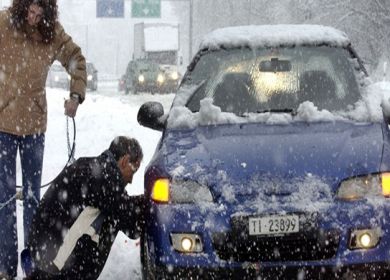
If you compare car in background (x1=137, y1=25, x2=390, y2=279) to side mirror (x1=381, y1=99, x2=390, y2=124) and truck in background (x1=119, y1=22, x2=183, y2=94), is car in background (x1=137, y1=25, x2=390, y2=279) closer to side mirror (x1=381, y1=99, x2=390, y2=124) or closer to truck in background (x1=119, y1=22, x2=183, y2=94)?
side mirror (x1=381, y1=99, x2=390, y2=124)

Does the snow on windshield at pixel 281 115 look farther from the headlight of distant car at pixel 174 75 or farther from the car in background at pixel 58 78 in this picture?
the car in background at pixel 58 78

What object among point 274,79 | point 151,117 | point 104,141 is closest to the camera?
point 151,117

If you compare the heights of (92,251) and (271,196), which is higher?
(271,196)

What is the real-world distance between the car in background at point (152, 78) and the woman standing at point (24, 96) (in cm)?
2469

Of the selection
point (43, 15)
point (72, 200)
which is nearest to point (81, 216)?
point (72, 200)

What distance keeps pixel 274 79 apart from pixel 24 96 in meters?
1.77

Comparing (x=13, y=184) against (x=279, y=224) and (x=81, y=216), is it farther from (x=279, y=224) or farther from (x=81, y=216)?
(x=279, y=224)

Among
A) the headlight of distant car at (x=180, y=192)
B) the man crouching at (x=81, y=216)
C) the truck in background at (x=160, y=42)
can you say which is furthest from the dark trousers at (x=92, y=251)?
the truck in background at (x=160, y=42)

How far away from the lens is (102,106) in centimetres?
1548

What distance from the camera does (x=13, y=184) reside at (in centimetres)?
454

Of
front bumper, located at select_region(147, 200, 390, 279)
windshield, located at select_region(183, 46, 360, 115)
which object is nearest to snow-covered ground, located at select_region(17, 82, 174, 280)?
windshield, located at select_region(183, 46, 360, 115)

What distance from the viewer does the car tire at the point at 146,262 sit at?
147 inches

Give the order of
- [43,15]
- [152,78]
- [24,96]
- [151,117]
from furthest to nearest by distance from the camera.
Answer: [152,78] → [151,117] → [24,96] → [43,15]

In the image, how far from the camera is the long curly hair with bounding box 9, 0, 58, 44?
4.32 meters
